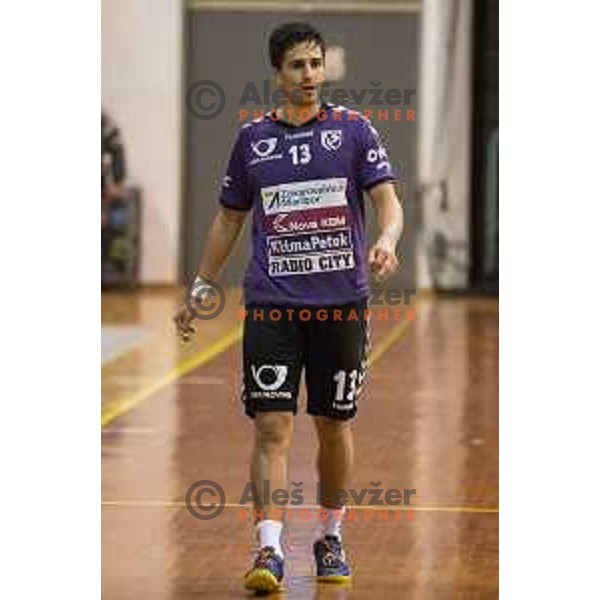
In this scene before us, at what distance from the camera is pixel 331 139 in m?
7.30

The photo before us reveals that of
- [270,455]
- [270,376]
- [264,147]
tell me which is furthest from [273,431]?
[264,147]

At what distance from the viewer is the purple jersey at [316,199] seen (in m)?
7.30

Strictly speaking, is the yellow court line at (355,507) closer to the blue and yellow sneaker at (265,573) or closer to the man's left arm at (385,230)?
the blue and yellow sneaker at (265,573)

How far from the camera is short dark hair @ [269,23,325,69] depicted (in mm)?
7211

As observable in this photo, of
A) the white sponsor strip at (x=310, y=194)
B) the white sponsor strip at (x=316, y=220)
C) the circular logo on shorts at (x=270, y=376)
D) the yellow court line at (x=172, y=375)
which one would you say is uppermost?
the white sponsor strip at (x=310, y=194)

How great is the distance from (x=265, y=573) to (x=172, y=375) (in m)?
7.83

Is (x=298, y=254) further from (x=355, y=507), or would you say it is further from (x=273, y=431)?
(x=355, y=507)

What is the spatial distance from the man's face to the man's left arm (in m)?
0.41

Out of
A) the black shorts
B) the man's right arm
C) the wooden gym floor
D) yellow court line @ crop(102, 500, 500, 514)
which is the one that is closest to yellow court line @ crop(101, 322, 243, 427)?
the wooden gym floor

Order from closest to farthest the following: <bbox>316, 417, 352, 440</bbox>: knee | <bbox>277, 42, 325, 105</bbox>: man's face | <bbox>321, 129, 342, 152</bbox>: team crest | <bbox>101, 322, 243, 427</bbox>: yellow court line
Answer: <bbox>277, 42, 325, 105</bbox>: man's face, <bbox>321, 129, 342, 152</bbox>: team crest, <bbox>316, 417, 352, 440</bbox>: knee, <bbox>101, 322, 243, 427</bbox>: yellow court line

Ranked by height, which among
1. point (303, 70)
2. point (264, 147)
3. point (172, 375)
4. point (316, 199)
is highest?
point (303, 70)

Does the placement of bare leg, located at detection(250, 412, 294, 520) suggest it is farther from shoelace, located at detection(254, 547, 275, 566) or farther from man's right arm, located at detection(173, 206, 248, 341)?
man's right arm, located at detection(173, 206, 248, 341)

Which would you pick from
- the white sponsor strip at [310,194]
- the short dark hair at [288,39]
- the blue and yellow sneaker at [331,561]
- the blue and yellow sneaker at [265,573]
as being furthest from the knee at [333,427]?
the short dark hair at [288,39]
